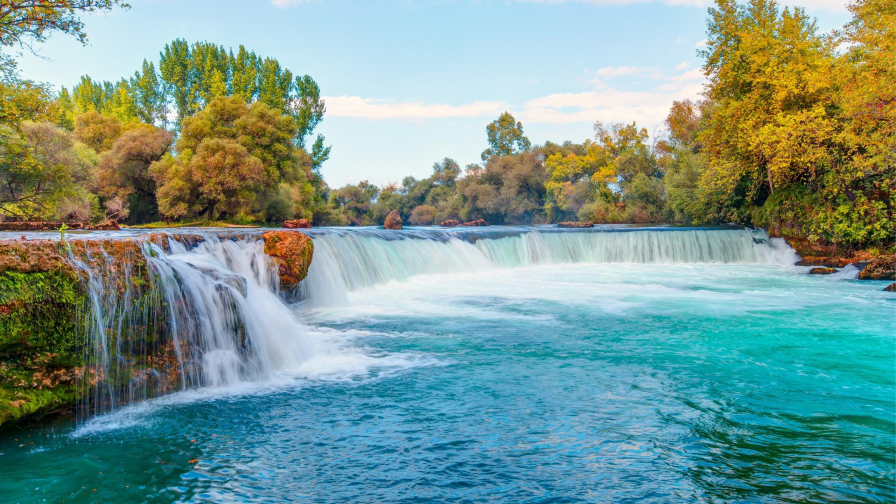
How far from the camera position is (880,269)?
15.8 meters

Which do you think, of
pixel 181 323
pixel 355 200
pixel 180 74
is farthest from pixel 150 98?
pixel 181 323

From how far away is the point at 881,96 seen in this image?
1448 cm

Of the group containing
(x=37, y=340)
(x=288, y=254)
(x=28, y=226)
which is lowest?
(x=37, y=340)

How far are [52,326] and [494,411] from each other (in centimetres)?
445

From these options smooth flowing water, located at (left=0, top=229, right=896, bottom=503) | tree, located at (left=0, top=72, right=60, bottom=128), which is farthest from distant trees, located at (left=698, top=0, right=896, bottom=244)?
tree, located at (left=0, top=72, right=60, bottom=128)

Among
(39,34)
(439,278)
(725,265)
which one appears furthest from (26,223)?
(725,265)

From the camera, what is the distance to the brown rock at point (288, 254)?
36.1 feet

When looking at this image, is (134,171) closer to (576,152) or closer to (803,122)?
(803,122)

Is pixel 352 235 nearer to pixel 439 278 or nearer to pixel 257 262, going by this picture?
pixel 439 278

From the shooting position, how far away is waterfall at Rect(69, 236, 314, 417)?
17.6 ft

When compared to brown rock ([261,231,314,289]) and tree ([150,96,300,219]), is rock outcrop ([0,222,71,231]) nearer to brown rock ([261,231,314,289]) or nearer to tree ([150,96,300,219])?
brown rock ([261,231,314,289])

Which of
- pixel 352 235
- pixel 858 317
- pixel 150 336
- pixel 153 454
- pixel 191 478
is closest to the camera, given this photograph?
pixel 191 478

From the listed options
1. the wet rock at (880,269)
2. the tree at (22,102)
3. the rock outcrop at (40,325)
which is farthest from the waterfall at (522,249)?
the rock outcrop at (40,325)

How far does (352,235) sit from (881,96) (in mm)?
15721
